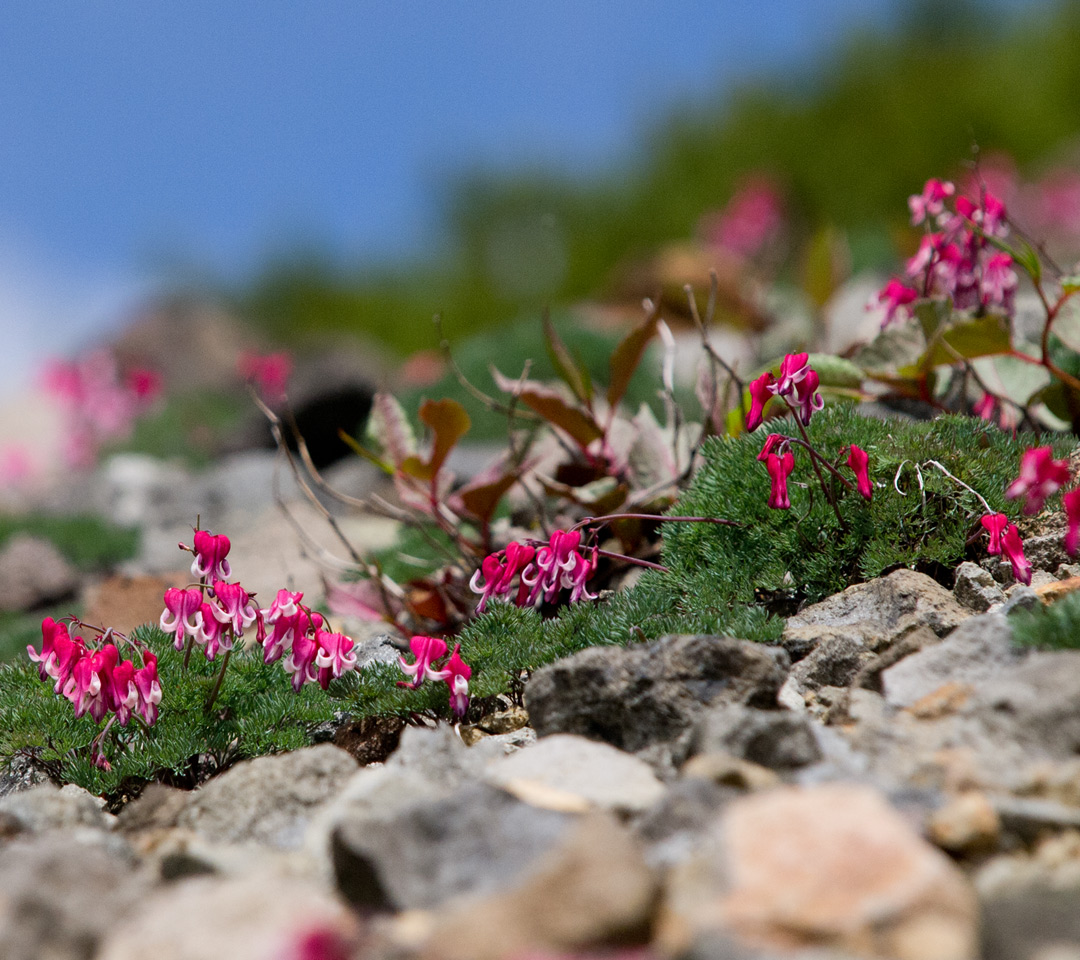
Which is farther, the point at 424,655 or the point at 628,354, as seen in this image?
the point at 628,354

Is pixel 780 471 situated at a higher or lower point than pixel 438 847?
higher

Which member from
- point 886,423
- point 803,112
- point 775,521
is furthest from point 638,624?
point 803,112

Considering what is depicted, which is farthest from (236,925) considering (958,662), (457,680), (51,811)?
(958,662)

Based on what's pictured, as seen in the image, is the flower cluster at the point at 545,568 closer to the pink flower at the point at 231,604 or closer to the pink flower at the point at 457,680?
the pink flower at the point at 457,680

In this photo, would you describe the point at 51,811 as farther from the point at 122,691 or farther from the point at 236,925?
the point at 236,925

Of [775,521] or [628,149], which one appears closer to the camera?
[775,521]

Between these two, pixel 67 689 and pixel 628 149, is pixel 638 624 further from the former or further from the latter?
pixel 628 149
